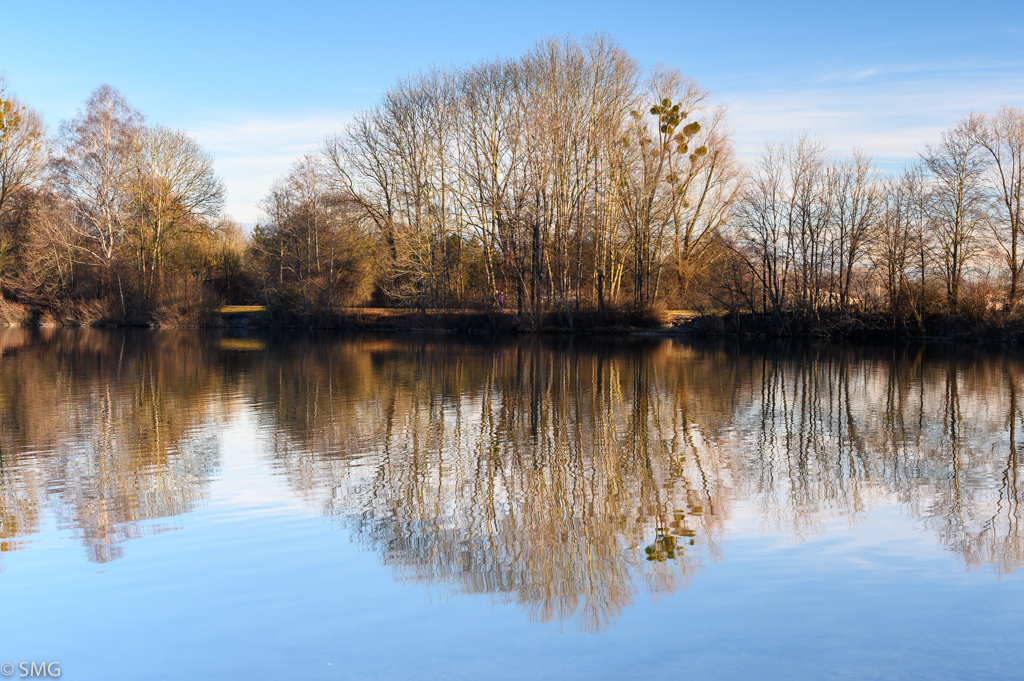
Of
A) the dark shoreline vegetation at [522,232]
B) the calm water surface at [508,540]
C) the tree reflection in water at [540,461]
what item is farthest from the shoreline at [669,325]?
the calm water surface at [508,540]

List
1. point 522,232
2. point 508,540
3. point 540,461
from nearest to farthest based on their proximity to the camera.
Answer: point 508,540
point 540,461
point 522,232

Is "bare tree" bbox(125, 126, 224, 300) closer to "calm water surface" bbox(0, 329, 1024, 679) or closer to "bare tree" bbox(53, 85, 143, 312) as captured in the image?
"bare tree" bbox(53, 85, 143, 312)

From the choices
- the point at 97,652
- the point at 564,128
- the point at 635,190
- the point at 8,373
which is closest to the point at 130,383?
the point at 8,373

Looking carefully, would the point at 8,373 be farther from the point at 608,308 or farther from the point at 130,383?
the point at 608,308

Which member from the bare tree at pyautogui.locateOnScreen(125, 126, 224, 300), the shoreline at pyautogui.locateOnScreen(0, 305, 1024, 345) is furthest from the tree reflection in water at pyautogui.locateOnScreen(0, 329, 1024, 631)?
the bare tree at pyautogui.locateOnScreen(125, 126, 224, 300)

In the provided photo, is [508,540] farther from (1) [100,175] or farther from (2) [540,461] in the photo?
(1) [100,175]

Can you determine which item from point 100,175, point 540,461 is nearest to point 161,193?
point 100,175

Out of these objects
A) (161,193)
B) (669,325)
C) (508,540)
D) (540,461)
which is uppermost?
(161,193)

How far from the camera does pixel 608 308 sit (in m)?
43.7

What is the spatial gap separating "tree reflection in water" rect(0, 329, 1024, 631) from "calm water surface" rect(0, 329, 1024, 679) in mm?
48

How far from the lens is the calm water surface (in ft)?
15.1

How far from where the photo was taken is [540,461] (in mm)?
9680

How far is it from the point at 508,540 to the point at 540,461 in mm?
3081

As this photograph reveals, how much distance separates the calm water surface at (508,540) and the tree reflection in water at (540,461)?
0.16 feet
